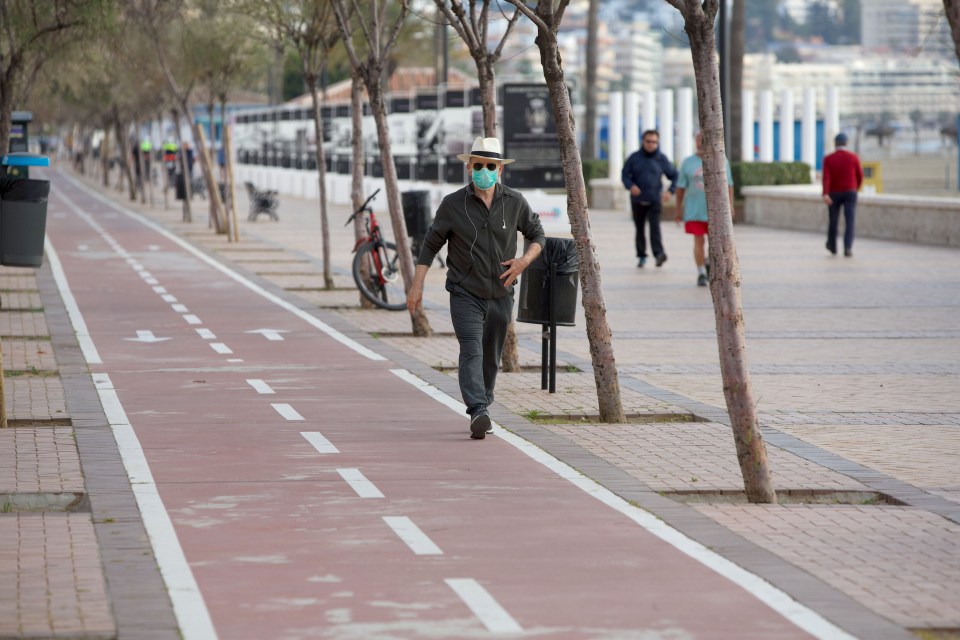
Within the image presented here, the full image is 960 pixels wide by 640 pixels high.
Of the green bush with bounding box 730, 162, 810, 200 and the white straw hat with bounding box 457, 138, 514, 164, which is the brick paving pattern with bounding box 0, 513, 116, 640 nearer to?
the white straw hat with bounding box 457, 138, 514, 164

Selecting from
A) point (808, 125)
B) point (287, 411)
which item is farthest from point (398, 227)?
point (808, 125)

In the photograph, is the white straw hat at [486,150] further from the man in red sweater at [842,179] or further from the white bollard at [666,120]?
the white bollard at [666,120]

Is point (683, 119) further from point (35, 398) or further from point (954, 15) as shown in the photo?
point (954, 15)

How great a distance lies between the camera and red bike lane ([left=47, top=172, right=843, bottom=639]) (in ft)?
21.3

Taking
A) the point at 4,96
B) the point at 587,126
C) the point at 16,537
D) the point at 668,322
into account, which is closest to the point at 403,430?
the point at 16,537

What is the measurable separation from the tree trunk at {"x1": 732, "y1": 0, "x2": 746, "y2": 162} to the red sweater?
14.7m

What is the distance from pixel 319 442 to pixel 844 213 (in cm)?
1818

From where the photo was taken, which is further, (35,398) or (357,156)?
(357,156)

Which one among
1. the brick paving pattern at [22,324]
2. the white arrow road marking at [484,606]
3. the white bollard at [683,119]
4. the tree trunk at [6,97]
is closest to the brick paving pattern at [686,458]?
the white arrow road marking at [484,606]

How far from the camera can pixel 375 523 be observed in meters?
8.22

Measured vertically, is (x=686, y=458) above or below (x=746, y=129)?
below

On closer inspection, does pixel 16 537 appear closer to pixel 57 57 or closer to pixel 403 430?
pixel 403 430

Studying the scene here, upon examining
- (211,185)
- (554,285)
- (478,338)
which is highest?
(554,285)

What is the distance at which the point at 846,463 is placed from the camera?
33.0ft
